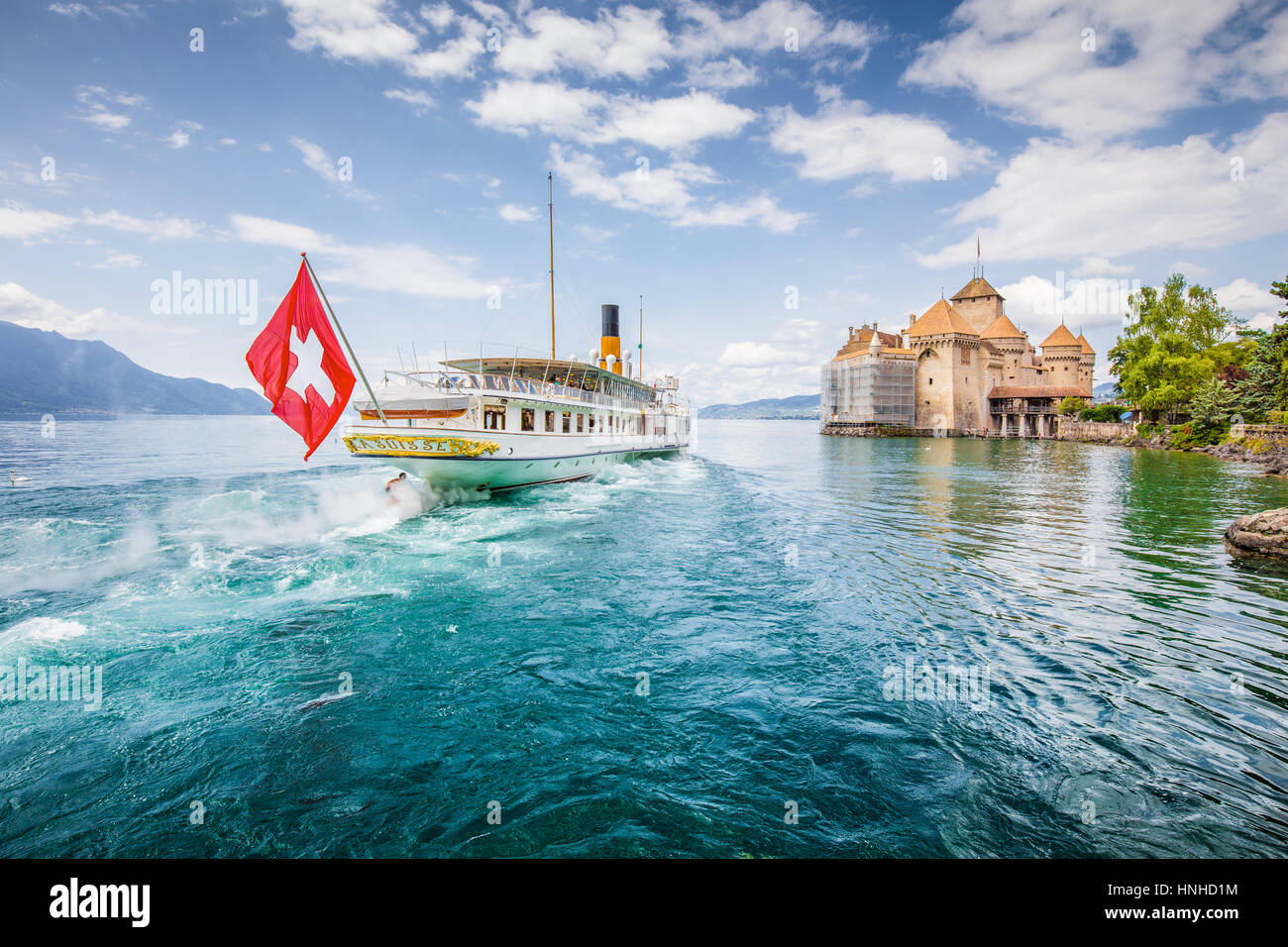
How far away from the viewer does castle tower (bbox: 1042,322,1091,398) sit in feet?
319

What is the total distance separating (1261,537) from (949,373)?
87.7 metres

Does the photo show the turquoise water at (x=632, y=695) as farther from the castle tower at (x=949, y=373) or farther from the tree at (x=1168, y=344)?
the castle tower at (x=949, y=373)

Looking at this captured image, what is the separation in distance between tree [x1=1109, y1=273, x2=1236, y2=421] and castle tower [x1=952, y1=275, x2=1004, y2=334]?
121ft

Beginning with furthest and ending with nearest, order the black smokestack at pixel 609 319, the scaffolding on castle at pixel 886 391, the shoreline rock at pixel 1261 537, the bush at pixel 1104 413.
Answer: the scaffolding on castle at pixel 886 391, the bush at pixel 1104 413, the black smokestack at pixel 609 319, the shoreline rock at pixel 1261 537

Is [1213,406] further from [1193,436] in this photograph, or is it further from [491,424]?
[491,424]

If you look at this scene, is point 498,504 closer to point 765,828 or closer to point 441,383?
point 441,383

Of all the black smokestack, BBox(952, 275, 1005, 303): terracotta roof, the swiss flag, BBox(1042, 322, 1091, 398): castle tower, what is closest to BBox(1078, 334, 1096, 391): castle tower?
BBox(1042, 322, 1091, 398): castle tower

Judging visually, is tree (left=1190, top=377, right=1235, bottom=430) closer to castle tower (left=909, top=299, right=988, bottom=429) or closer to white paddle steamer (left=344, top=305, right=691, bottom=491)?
castle tower (left=909, top=299, right=988, bottom=429)

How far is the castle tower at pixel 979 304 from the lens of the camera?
10169 centimetres

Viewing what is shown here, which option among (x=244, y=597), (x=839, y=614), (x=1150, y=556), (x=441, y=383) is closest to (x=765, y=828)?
(x=839, y=614)

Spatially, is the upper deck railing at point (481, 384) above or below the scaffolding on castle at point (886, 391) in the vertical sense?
below

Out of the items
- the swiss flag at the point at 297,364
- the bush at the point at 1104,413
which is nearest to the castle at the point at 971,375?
the bush at the point at 1104,413

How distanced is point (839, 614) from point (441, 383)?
17148 millimetres
